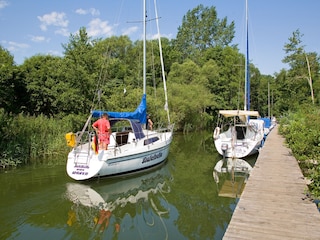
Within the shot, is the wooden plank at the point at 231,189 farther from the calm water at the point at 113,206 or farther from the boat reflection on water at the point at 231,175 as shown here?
the calm water at the point at 113,206

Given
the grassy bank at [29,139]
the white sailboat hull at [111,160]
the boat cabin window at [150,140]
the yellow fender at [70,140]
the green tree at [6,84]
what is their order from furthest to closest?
the green tree at [6,84] < the grassy bank at [29,139] < the boat cabin window at [150,140] < the yellow fender at [70,140] < the white sailboat hull at [111,160]

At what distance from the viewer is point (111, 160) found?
1047 cm

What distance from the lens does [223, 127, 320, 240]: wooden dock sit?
477cm

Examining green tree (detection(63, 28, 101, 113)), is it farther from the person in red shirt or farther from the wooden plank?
the wooden plank

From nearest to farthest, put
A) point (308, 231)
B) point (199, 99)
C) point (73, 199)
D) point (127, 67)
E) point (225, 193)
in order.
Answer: point (308, 231) → point (73, 199) → point (225, 193) → point (199, 99) → point (127, 67)

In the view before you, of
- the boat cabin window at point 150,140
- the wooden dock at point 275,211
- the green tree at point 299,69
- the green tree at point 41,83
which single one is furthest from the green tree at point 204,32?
the wooden dock at point 275,211

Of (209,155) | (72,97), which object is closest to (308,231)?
(209,155)

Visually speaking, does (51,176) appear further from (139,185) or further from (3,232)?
(3,232)

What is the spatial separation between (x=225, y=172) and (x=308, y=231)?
26.6ft

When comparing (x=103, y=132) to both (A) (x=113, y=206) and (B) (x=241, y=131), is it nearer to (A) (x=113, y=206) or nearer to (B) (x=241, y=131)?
(A) (x=113, y=206)

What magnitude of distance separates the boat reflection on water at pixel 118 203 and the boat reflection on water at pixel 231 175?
2.00 m

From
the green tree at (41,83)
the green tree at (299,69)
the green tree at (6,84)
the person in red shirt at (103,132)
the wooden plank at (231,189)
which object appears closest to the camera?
the wooden plank at (231,189)

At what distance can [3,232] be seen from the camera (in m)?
6.64

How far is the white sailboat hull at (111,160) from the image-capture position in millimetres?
10102
